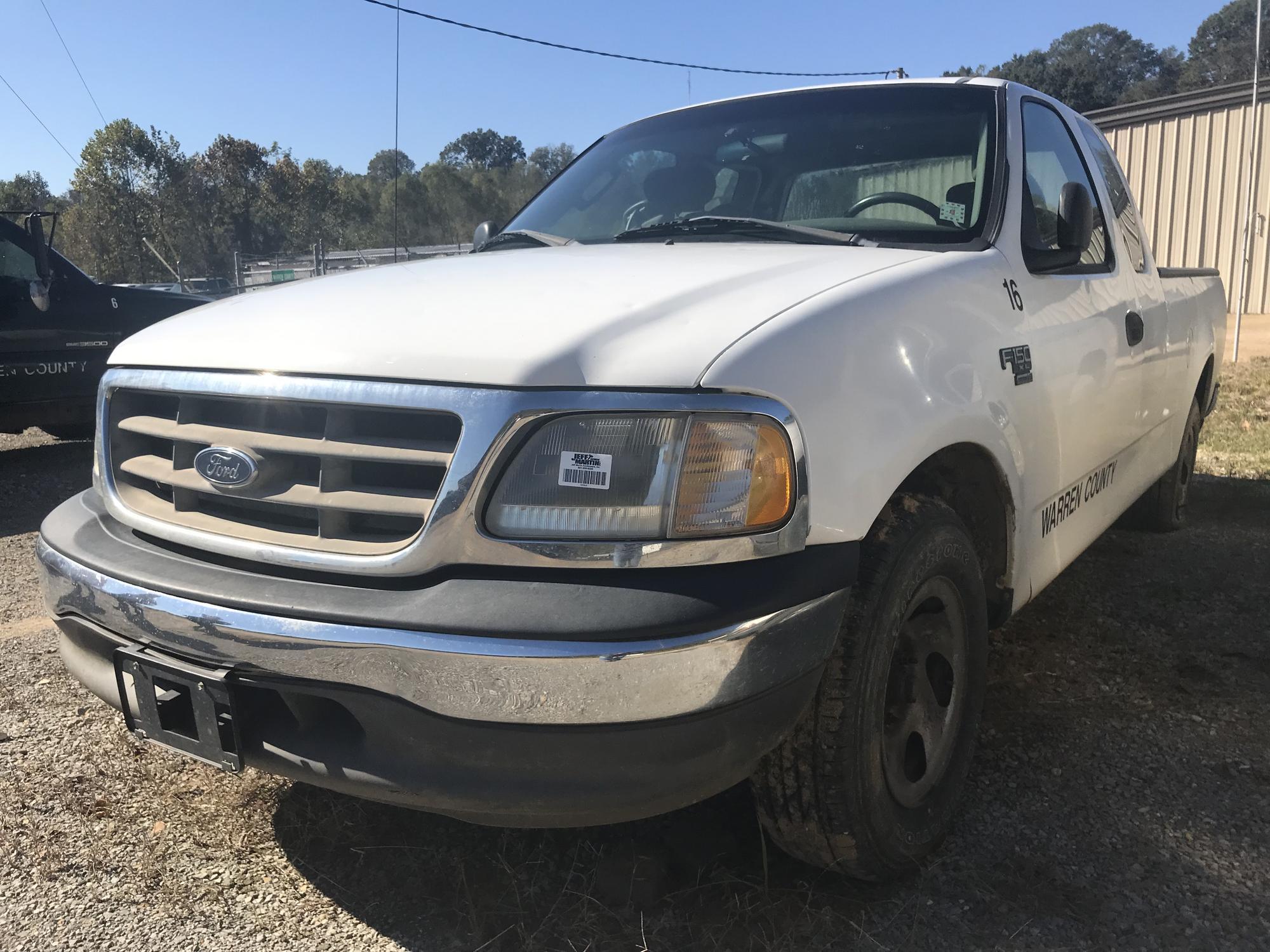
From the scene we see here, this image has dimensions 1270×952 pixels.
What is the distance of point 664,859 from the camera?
212cm

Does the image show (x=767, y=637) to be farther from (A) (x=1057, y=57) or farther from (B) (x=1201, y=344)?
(A) (x=1057, y=57)

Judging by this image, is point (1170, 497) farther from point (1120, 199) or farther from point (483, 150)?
point (483, 150)

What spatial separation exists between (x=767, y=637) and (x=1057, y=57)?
364ft

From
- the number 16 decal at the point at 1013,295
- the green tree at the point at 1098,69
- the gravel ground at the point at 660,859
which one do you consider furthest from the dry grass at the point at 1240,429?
the green tree at the point at 1098,69

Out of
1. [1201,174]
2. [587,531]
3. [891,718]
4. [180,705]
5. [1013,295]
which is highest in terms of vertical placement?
[1201,174]

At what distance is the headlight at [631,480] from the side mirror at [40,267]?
6.06 meters

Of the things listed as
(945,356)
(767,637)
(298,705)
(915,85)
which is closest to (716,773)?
(767,637)

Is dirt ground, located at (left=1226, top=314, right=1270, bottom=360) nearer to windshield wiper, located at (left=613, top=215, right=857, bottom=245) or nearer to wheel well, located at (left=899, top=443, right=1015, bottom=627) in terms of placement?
wheel well, located at (left=899, top=443, right=1015, bottom=627)

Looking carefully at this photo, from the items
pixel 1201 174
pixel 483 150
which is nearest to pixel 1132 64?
pixel 483 150

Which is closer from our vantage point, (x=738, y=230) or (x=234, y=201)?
→ (x=738, y=230)

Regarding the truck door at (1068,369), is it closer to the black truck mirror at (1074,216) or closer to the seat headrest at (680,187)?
the black truck mirror at (1074,216)

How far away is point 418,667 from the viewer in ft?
4.94

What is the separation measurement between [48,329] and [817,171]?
5752mm

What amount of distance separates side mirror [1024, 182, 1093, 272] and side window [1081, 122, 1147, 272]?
935mm
